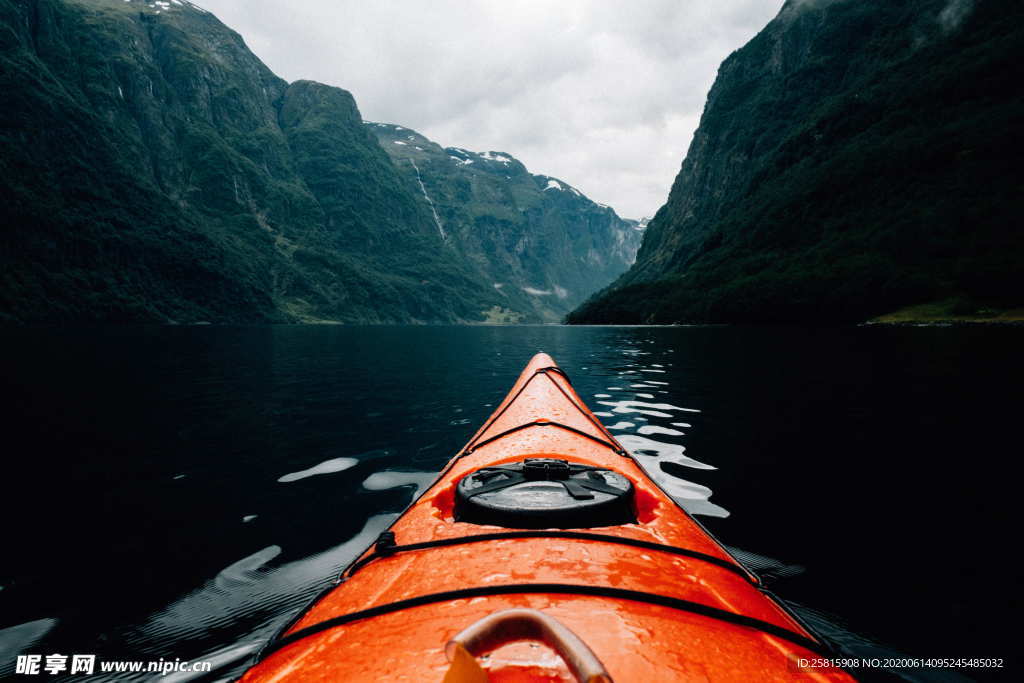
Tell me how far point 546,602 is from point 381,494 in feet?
15.9

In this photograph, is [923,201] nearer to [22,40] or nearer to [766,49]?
[766,49]

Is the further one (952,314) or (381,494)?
(952,314)

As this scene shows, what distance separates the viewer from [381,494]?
6246 mm

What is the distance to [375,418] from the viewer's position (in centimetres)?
1091

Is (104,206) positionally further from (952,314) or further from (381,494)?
(952,314)

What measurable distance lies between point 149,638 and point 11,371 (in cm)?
2175

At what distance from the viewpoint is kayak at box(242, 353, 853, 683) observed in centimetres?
148

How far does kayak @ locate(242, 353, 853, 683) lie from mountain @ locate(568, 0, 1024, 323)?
74.3 metres

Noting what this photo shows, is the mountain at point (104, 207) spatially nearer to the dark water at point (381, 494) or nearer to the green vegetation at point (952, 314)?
the dark water at point (381, 494)

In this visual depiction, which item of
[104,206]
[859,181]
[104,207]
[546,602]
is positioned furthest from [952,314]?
[104,206]

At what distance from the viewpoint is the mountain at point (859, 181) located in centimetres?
6625

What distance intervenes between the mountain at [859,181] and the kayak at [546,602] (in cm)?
7433

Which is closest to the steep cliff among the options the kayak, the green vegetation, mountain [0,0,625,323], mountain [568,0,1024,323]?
mountain [0,0,625,323]

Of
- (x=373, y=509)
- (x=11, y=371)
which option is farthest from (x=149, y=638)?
(x=11, y=371)
